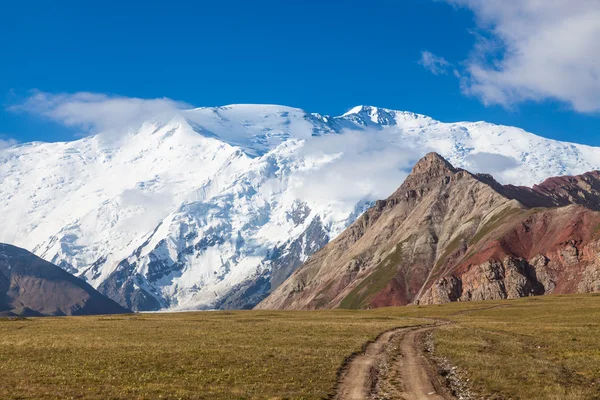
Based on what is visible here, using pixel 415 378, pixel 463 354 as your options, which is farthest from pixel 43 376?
pixel 463 354

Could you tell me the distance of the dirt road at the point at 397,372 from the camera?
116ft

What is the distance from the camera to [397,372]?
42.9 m

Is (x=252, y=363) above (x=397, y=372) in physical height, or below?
above

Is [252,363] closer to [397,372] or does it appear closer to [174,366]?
[174,366]

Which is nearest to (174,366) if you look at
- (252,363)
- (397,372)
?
(252,363)

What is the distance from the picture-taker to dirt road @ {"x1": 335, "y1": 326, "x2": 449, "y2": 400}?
35.2 metres

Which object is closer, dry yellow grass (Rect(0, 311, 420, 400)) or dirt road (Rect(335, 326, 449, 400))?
dirt road (Rect(335, 326, 449, 400))

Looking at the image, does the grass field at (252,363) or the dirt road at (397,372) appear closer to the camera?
the dirt road at (397,372)

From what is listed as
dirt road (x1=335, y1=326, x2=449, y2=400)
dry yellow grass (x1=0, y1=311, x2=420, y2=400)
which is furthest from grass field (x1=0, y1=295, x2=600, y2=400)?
dirt road (x1=335, y1=326, x2=449, y2=400)

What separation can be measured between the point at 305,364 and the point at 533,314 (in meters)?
77.6

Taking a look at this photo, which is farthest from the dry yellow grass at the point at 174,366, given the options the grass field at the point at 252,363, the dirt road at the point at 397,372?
the dirt road at the point at 397,372

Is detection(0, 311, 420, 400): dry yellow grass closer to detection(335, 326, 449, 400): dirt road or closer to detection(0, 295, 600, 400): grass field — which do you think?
detection(0, 295, 600, 400): grass field

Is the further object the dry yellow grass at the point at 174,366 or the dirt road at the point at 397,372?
the dry yellow grass at the point at 174,366

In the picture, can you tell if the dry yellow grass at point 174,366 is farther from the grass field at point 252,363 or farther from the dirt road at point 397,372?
the dirt road at point 397,372
